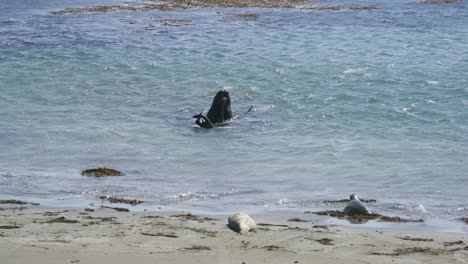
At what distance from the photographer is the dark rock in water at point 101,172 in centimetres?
1705

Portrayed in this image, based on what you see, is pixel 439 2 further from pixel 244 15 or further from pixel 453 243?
pixel 453 243

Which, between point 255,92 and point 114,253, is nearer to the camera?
point 114,253

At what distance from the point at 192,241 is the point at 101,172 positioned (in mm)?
5667

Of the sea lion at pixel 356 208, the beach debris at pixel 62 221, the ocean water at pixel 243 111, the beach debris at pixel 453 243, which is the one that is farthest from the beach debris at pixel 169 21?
the beach debris at pixel 453 243

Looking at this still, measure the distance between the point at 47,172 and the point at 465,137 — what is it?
9209 millimetres

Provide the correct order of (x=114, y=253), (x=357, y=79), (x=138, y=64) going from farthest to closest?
(x=138, y=64) < (x=357, y=79) < (x=114, y=253)

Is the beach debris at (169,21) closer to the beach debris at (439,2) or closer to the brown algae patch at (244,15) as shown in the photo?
the brown algae patch at (244,15)

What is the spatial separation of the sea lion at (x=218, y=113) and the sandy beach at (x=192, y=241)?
8.13 metres

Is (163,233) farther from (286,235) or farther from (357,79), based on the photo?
(357,79)

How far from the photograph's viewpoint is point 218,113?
22203 millimetres

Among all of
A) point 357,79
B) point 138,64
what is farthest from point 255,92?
point 138,64

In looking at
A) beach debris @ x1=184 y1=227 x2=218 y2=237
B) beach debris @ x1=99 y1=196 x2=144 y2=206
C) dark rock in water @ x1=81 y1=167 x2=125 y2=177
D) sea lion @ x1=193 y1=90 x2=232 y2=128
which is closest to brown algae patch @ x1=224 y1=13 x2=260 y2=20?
sea lion @ x1=193 y1=90 x2=232 y2=128

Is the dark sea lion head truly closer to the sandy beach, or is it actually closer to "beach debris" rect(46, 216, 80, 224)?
the sandy beach

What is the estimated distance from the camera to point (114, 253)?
11078 millimetres
